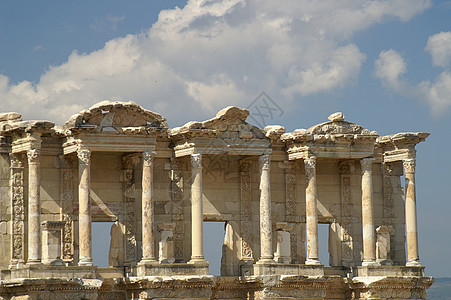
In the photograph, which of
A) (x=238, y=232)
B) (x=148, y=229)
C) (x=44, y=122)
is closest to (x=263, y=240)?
(x=238, y=232)

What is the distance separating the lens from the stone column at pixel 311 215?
41688 mm

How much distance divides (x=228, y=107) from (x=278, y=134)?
2.17 metres

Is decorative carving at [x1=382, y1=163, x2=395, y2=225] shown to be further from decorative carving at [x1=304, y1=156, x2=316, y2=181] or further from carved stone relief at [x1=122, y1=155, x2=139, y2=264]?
carved stone relief at [x1=122, y1=155, x2=139, y2=264]

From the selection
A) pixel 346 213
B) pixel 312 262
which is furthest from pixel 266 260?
pixel 346 213

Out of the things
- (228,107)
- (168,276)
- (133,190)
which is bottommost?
(168,276)

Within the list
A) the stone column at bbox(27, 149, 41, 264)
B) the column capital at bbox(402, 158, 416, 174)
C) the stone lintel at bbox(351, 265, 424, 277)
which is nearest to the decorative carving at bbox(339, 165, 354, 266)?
the stone lintel at bbox(351, 265, 424, 277)

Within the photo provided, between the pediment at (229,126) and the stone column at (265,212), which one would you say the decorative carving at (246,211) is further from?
the pediment at (229,126)

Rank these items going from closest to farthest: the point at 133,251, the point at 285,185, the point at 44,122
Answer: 1. the point at 44,122
2. the point at 133,251
3. the point at 285,185

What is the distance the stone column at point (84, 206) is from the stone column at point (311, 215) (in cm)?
799

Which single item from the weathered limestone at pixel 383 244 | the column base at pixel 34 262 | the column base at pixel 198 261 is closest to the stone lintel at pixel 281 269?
the column base at pixel 198 261

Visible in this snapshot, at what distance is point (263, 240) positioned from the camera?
134 feet

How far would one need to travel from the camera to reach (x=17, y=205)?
39000mm

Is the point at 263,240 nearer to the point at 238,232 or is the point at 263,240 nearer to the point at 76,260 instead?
the point at 238,232

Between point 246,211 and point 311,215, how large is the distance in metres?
2.31
